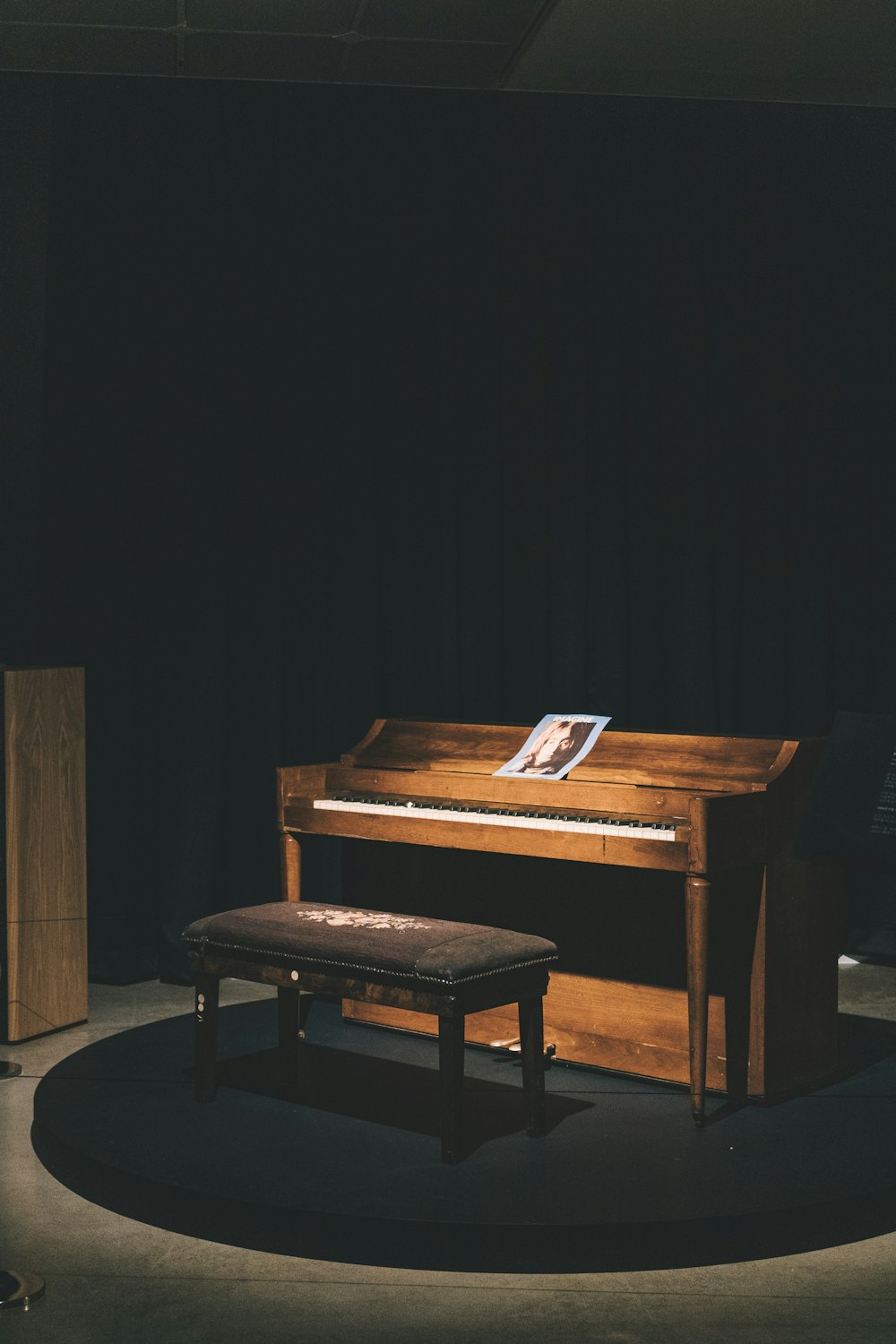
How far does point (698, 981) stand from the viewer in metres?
3.60

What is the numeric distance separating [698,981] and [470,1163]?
2.20 feet

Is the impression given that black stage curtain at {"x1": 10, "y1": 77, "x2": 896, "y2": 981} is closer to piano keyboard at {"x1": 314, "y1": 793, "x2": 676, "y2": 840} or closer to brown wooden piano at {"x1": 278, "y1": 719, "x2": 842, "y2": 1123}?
brown wooden piano at {"x1": 278, "y1": 719, "x2": 842, "y2": 1123}

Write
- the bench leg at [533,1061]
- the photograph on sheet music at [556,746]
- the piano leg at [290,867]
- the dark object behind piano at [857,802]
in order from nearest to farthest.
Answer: the dark object behind piano at [857,802], the bench leg at [533,1061], the photograph on sheet music at [556,746], the piano leg at [290,867]

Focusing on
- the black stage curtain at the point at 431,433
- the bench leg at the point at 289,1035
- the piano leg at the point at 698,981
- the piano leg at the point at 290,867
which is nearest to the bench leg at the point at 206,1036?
the bench leg at the point at 289,1035

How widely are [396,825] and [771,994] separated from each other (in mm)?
1062

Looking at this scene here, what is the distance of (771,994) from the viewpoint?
3.81 metres

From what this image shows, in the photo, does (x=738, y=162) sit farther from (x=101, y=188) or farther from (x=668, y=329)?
(x=101, y=188)

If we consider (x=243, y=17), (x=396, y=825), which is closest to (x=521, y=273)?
(x=243, y=17)

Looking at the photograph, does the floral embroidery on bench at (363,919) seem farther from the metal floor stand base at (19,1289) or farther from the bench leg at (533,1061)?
the metal floor stand base at (19,1289)

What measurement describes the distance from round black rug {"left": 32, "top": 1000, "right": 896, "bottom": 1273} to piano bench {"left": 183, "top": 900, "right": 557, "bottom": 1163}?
6.0 inches

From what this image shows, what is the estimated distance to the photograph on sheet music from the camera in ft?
13.5

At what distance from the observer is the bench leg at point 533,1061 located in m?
3.54

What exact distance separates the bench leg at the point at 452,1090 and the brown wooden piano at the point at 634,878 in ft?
1.97

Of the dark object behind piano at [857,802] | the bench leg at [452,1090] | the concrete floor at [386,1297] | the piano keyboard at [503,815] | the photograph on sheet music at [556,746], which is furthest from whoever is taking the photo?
the photograph on sheet music at [556,746]
